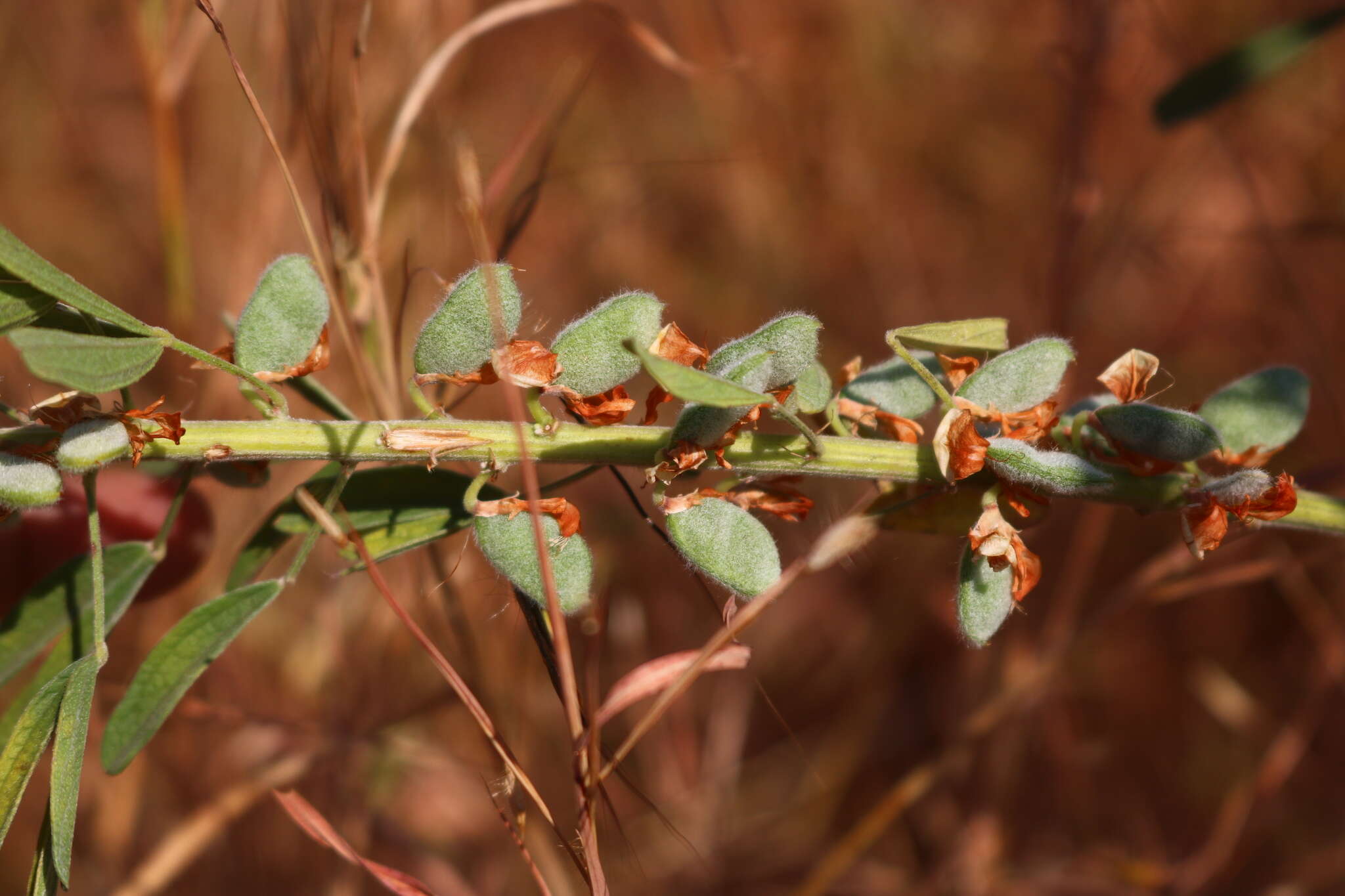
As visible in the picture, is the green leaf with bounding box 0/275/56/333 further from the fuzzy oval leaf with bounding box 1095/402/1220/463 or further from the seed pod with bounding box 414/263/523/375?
the fuzzy oval leaf with bounding box 1095/402/1220/463

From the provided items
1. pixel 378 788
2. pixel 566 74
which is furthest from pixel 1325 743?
pixel 566 74

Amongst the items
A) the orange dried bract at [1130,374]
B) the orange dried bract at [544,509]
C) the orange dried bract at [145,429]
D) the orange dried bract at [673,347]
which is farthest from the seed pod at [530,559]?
the orange dried bract at [1130,374]

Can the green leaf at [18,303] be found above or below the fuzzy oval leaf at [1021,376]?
above

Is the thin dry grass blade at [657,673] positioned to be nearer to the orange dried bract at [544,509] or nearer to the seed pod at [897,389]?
the orange dried bract at [544,509]

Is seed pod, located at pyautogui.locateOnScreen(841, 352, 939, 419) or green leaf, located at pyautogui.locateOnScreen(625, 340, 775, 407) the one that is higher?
green leaf, located at pyautogui.locateOnScreen(625, 340, 775, 407)

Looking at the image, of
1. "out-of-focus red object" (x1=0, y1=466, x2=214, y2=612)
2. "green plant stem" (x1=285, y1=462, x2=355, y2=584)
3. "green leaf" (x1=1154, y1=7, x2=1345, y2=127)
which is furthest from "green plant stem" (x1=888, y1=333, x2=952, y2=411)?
"out-of-focus red object" (x1=0, y1=466, x2=214, y2=612)

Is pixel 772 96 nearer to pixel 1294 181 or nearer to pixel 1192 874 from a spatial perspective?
pixel 1294 181
